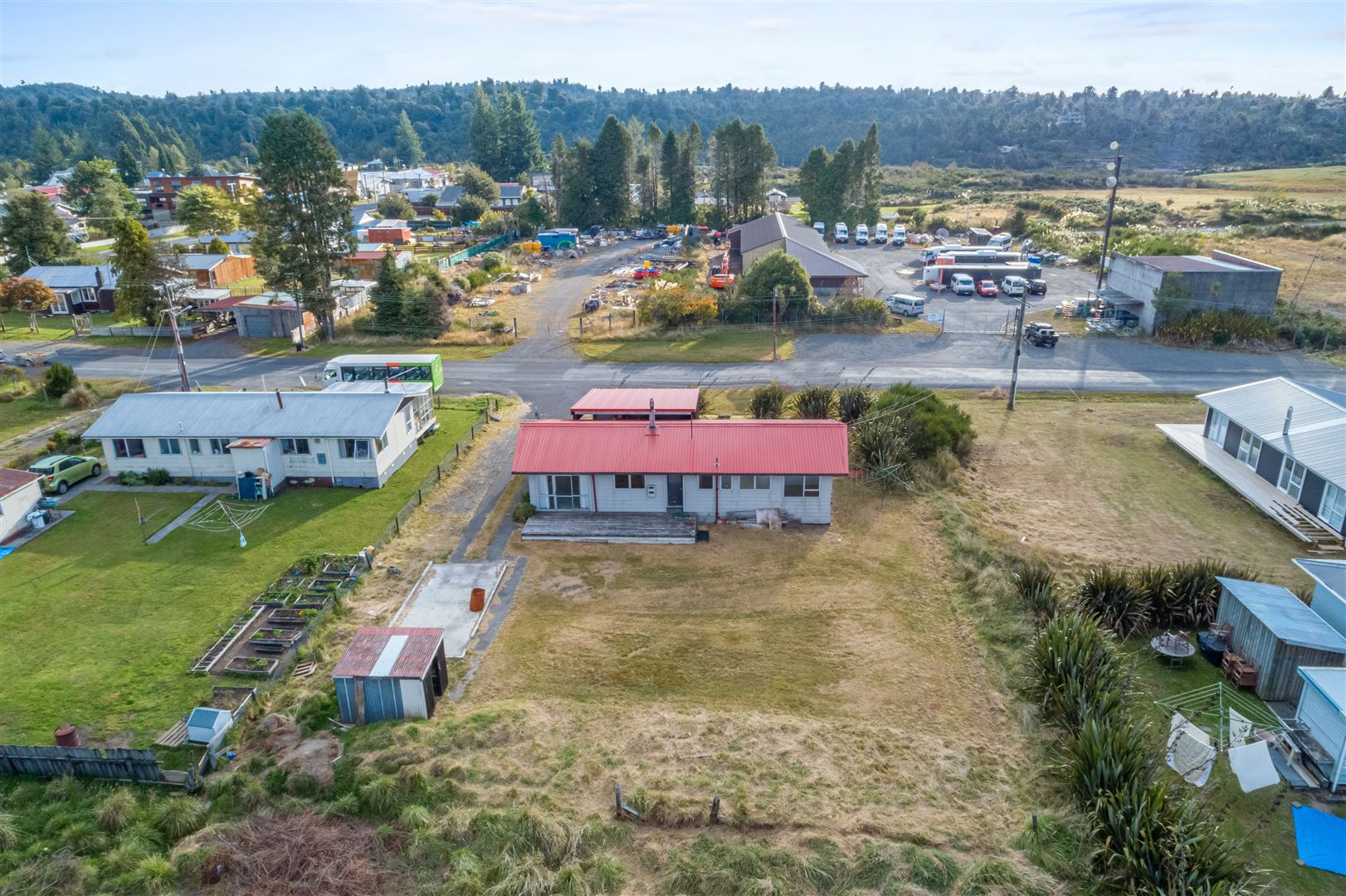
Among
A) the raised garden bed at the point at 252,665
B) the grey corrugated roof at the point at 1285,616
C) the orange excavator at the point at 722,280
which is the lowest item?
the raised garden bed at the point at 252,665

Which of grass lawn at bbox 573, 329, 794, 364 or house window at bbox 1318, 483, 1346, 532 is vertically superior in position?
grass lawn at bbox 573, 329, 794, 364

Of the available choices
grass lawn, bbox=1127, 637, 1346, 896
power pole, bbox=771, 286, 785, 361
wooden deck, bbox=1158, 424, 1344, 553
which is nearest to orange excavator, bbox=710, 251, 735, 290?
power pole, bbox=771, 286, 785, 361

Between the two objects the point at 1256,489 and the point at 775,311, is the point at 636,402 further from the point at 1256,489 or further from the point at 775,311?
the point at 1256,489

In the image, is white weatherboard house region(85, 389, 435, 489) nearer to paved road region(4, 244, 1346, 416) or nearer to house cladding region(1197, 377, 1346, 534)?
paved road region(4, 244, 1346, 416)

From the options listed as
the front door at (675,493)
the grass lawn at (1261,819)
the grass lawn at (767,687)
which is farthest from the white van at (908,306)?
the grass lawn at (1261,819)

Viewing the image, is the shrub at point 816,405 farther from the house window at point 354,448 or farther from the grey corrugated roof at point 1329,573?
the house window at point 354,448

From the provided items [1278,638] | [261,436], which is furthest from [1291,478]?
[261,436]
